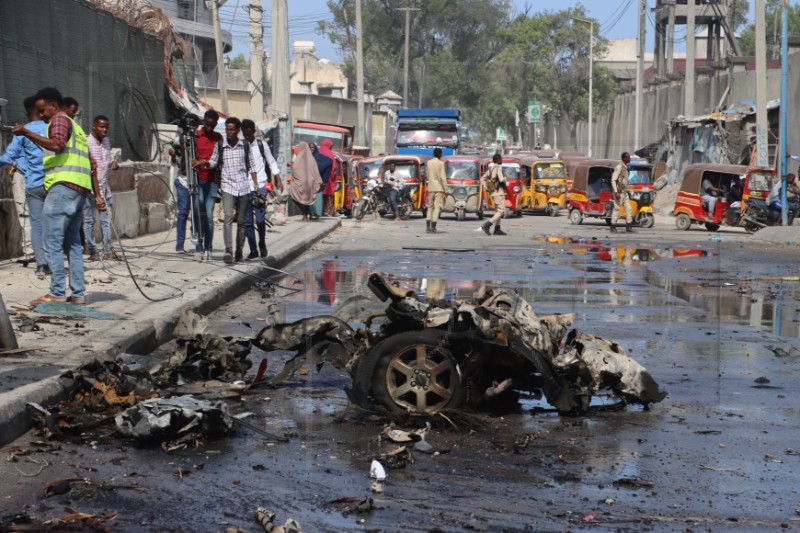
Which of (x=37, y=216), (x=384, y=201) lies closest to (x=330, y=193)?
(x=384, y=201)

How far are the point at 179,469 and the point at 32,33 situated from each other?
11599mm

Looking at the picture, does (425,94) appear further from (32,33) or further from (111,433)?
(111,433)

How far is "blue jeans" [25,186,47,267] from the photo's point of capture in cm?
1179

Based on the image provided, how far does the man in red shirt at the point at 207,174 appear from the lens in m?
14.7

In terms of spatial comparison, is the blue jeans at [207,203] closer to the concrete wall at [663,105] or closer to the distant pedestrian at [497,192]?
the distant pedestrian at [497,192]

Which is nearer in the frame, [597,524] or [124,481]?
[597,524]

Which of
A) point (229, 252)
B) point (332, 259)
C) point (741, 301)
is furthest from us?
point (332, 259)

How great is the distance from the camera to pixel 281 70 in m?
27.8

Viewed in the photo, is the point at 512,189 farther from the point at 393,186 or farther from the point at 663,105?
the point at 663,105

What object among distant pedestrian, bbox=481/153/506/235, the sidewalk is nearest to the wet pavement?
the sidewalk

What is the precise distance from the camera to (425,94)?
102188 millimetres

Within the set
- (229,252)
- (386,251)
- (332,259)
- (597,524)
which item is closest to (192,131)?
(229,252)

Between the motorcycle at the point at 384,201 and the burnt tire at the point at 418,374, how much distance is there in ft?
91.3

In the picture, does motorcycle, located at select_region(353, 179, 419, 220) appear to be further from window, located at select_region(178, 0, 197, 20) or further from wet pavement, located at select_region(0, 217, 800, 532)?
window, located at select_region(178, 0, 197, 20)
